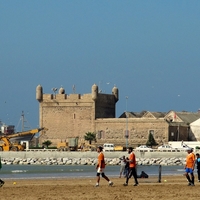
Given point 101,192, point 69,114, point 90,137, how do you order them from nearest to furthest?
point 101,192 < point 90,137 < point 69,114

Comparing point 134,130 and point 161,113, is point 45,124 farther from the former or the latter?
point 161,113

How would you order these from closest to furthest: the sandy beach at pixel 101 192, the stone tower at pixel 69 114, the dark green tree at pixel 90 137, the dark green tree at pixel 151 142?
the sandy beach at pixel 101 192, the dark green tree at pixel 151 142, the dark green tree at pixel 90 137, the stone tower at pixel 69 114

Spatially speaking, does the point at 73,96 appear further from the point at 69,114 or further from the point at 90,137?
the point at 90,137

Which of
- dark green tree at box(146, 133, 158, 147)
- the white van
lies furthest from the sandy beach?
dark green tree at box(146, 133, 158, 147)

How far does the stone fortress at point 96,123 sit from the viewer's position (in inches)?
3103

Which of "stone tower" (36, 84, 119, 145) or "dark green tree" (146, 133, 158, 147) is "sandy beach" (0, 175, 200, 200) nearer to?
"dark green tree" (146, 133, 158, 147)

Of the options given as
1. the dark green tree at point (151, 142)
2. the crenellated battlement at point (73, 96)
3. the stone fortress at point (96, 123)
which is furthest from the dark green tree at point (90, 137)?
the dark green tree at point (151, 142)

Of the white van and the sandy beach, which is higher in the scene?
the white van

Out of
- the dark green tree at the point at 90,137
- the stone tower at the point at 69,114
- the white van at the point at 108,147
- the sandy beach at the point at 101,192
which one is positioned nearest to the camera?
the sandy beach at the point at 101,192

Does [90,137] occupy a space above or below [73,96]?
below

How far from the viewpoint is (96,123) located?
8031 cm

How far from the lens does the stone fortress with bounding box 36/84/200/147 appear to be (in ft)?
259

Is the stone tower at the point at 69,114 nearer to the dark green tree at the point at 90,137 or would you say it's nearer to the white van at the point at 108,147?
the dark green tree at the point at 90,137

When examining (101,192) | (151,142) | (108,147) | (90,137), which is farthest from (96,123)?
(101,192)
